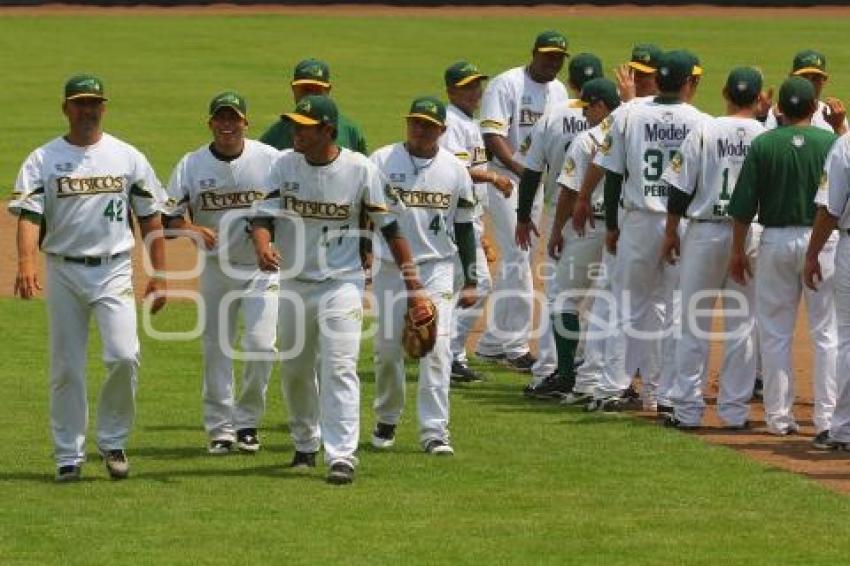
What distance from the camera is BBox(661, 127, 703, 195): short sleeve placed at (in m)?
12.6

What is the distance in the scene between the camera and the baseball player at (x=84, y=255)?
10922 millimetres

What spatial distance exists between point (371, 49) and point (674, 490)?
25.7 metres

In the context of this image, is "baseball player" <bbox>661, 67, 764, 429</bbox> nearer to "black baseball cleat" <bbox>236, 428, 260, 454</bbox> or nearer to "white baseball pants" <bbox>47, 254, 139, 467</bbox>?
"black baseball cleat" <bbox>236, 428, 260, 454</bbox>

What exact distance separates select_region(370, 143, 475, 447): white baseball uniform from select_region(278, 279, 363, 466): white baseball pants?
0.77 meters

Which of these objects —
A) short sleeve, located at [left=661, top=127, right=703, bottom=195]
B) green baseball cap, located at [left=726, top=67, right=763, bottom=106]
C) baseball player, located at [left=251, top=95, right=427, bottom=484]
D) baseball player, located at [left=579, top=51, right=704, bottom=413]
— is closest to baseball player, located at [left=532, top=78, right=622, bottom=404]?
baseball player, located at [left=579, top=51, right=704, bottom=413]

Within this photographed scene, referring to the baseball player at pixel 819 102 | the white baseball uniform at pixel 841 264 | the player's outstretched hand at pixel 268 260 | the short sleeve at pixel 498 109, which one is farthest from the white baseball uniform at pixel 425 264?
the short sleeve at pixel 498 109

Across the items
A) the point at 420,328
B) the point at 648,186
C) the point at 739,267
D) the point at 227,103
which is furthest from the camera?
the point at 648,186

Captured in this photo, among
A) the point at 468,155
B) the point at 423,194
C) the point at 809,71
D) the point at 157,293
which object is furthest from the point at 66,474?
the point at 809,71

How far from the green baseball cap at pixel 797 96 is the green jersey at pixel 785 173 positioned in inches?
4.6

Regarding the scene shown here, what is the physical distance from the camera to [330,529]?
9945 mm

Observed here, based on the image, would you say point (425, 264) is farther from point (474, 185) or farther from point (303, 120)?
point (474, 185)

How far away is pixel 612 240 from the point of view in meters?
13.4

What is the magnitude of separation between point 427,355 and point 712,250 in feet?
6.31

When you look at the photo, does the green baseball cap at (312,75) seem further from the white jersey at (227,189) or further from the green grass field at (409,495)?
the green grass field at (409,495)
